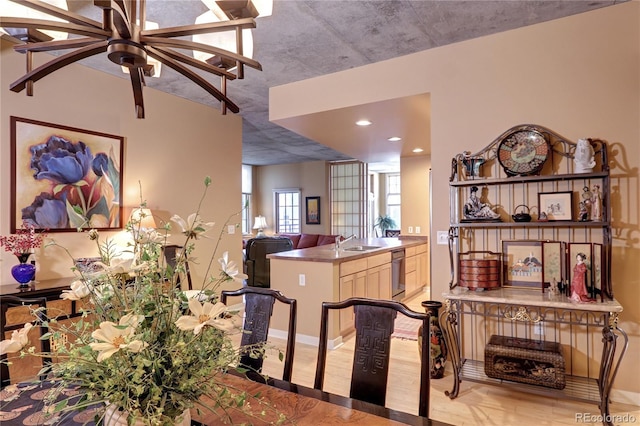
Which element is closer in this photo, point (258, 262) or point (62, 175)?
point (62, 175)

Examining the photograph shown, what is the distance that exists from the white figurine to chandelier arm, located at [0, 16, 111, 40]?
9.07 ft

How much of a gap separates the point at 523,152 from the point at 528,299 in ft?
3.51

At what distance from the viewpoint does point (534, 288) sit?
2.74 metres

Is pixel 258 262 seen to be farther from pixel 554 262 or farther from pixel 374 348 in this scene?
pixel 374 348

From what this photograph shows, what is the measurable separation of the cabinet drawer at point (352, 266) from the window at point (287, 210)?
5575 mm

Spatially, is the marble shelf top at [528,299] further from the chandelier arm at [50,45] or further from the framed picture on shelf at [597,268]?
the chandelier arm at [50,45]

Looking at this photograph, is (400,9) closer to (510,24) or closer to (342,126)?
(510,24)

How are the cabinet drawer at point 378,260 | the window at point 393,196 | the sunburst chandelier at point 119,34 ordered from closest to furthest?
1. the sunburst chandelier at point 119,34
2. the cabinet drawer at point 378,260
3. the window at point 393,196

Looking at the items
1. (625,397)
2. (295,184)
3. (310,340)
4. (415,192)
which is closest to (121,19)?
(310,340)

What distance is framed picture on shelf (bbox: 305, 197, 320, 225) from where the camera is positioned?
9.58 metres

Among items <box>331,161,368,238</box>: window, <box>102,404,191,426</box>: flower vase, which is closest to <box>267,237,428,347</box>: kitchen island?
<box>102,404,191,426</box>: flower vase

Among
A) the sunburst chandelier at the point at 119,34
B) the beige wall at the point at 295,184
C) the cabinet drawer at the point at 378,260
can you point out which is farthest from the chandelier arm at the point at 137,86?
the beige wall at the point at 295,184

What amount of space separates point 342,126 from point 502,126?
1863mm

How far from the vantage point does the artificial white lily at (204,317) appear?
2.76ft
